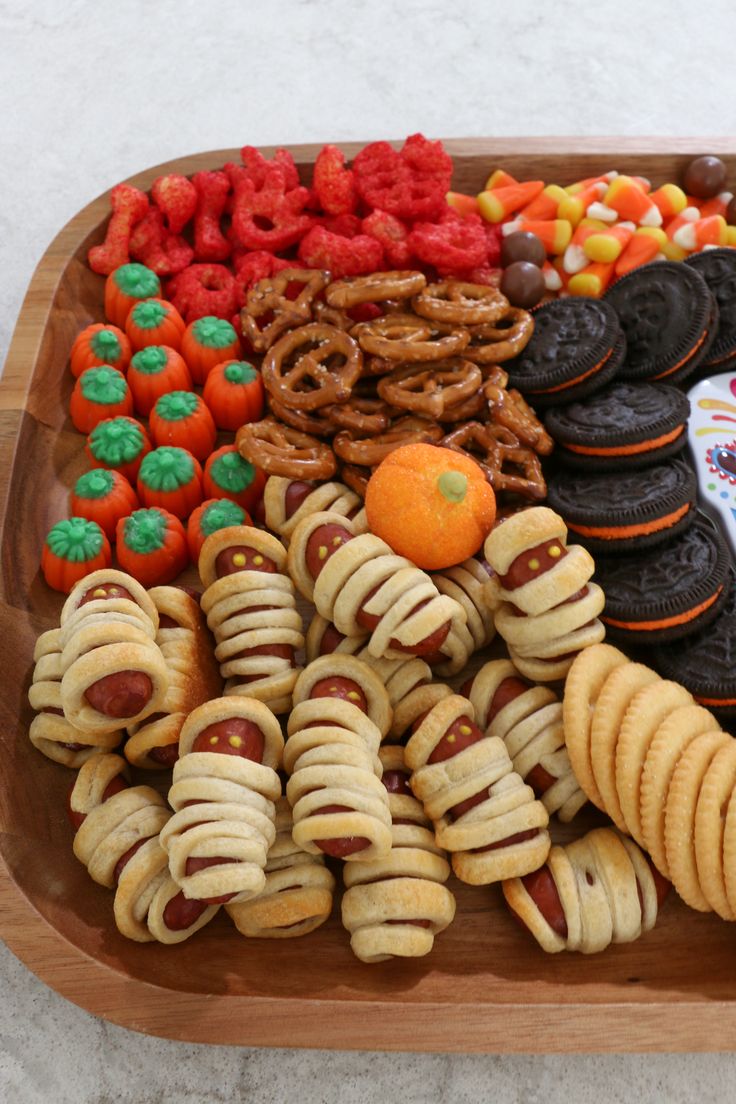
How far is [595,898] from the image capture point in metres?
1.61

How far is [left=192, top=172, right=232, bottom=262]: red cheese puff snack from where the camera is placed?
99.7 inches

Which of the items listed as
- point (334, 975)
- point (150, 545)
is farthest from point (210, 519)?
point (334, 975)

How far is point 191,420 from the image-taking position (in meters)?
2.19

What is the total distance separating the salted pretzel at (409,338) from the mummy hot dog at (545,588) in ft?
1.63

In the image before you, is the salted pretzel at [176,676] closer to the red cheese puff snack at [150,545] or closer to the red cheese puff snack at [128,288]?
the red cheese puff snack at [150,545]

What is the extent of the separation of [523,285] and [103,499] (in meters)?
1.08

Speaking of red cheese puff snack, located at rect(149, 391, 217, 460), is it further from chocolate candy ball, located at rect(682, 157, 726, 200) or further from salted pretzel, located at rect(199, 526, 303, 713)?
chocolate candy ball, located at rect(682, 157, 726, 200)

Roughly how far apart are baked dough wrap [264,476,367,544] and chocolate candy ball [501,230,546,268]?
829 mm

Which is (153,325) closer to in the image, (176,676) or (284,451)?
(284,451)

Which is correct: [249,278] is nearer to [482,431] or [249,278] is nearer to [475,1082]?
[482,431]

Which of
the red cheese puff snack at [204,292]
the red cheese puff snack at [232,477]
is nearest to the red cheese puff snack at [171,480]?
the red cheese puff snack at [232,477]

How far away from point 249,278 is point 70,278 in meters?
0.45

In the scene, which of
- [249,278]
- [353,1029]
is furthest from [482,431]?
[353,1029]

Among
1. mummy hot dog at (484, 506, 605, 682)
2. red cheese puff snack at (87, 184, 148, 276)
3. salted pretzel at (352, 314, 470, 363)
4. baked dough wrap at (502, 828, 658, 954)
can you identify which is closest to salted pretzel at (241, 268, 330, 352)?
salted pretzel at (352, 314, 470, 363)
